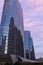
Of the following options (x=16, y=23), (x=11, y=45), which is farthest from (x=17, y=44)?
(x=16, y=23)

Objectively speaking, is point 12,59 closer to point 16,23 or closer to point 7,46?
point 7,46

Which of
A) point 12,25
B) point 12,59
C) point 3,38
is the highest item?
point 12,25

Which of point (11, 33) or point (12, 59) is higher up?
point (11, 33)

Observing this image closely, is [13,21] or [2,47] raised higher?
[13,21]

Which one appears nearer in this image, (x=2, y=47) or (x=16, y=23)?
(x=2, y=47)

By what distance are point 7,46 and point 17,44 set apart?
11.1 m

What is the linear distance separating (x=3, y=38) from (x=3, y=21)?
15488mm

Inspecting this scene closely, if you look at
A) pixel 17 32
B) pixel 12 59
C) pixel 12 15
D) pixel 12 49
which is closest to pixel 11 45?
pixel 12 49

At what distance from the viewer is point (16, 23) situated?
197 meters

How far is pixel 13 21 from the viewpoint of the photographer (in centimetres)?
19362

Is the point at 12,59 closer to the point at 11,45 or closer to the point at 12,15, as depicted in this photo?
the point at 11,45

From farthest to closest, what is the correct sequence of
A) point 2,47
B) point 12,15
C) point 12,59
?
point 12,15, point 2,47, point 12,59

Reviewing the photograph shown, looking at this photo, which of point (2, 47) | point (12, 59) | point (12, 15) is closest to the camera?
point (12, 59)

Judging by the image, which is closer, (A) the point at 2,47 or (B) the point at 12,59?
(B) the point at 12,59
